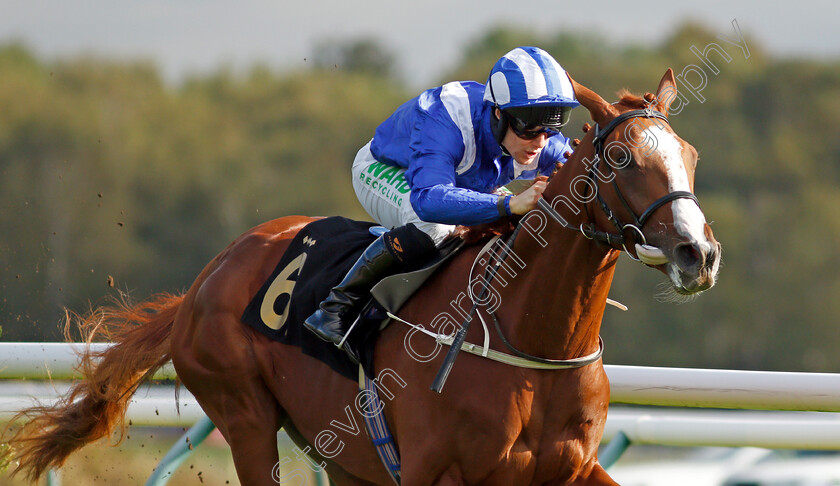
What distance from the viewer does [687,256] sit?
3.14 m

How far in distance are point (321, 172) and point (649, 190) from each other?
24.3 meters

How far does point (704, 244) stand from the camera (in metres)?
3.10

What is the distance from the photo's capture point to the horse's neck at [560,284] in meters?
3.58

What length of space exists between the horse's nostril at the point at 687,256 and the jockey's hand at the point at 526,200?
25.8 inches

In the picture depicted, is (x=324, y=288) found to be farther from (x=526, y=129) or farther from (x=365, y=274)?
(x=526, y=129)

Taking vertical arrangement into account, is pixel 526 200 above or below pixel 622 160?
below

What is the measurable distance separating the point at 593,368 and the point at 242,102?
2466 centimetres

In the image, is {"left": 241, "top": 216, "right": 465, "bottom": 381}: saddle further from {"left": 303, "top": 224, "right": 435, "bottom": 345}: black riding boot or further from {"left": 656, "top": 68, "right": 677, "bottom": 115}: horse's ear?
{"left": 656, "top": 68, "right": 677, "bottom": 115}: horse's ear

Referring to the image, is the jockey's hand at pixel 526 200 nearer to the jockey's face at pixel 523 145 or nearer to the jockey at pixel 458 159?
the jockey at pixel 458 159

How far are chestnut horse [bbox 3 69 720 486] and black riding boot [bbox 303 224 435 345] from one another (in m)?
0.14

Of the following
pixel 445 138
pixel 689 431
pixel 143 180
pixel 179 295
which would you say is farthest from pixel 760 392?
pixel 143 180

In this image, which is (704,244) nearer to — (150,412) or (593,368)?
(593,368)

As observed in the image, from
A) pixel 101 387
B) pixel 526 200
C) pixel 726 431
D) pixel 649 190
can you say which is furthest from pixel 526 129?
pixel 101 387

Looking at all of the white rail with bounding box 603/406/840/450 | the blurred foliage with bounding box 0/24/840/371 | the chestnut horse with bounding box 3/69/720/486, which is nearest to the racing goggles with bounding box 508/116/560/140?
the chestnut horse with bounding box 3/69/720/486
